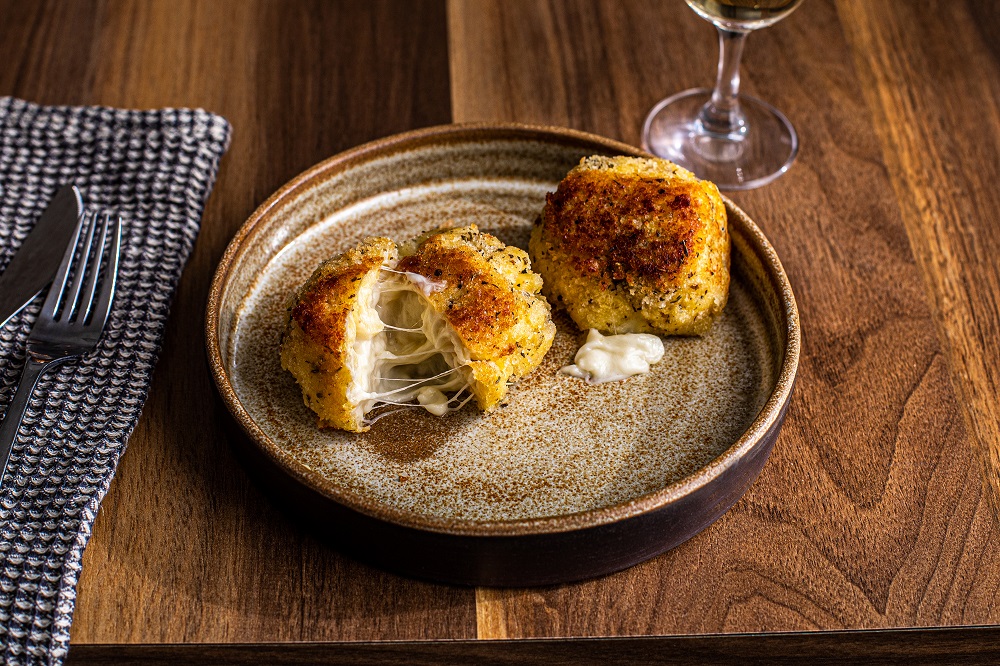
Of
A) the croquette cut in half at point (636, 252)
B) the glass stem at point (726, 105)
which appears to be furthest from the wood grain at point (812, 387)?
the croquette cut in half at point (636, 252)

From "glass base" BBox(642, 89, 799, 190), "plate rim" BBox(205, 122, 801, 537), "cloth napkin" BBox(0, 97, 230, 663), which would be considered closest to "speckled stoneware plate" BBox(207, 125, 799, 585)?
"plate rim" BBox(205, 122, 801, 537)

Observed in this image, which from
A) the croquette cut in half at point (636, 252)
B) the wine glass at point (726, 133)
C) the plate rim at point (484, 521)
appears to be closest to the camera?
the plate rim at point (484, 521)

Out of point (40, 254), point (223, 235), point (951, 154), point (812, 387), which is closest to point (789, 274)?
point (812, 387)

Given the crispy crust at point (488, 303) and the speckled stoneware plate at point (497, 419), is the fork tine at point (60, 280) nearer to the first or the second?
the speckled stoneware plate at point (497, 419)

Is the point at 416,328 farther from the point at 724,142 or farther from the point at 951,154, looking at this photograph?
the point at 951,154

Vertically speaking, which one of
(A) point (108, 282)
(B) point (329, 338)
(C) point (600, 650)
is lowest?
(C) point (600, 650)

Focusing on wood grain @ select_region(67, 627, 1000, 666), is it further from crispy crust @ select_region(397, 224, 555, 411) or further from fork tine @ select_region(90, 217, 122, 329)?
fork tine @ select_region(90, 217, 122, 329)

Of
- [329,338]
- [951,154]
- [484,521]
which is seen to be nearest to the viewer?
[484,521]
